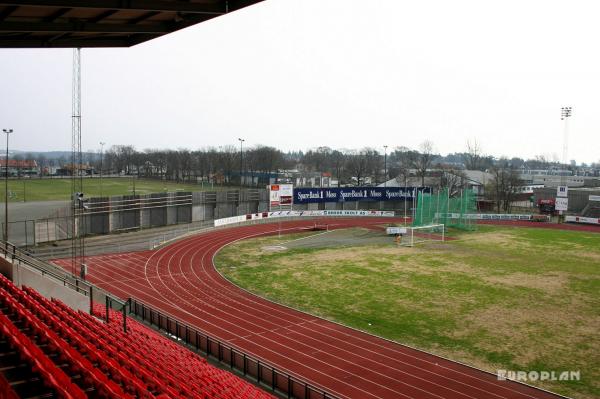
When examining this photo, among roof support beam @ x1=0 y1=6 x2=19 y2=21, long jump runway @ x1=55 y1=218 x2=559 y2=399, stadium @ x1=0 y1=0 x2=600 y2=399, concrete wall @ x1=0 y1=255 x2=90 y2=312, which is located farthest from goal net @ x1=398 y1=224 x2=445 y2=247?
roof support beam @ x1=0 y1=6 x2=19 y2=21

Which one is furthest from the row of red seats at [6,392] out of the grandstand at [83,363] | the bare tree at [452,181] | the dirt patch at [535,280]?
the bare tree at [452,181]

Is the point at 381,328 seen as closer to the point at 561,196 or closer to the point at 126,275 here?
the point at 126,275

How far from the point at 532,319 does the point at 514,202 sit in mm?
75060

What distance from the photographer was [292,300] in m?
25.4

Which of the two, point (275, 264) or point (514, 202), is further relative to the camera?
point (514, 202)

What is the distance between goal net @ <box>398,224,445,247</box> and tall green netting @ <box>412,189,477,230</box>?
97 centimetres

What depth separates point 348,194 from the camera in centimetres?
6669

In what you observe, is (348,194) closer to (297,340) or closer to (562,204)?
(562,204)

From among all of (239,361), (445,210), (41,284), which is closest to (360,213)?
(445,210)

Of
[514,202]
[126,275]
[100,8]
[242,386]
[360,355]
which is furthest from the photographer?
[514,202]

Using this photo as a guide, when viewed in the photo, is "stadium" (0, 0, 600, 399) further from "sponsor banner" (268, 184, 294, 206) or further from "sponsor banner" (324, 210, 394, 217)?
"sponsor banner" (324, 210, 394, 217)

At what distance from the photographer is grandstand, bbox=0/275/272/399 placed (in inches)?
289

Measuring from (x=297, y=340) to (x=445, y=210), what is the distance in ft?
122

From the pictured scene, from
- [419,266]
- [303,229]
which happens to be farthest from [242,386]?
[303,229]
